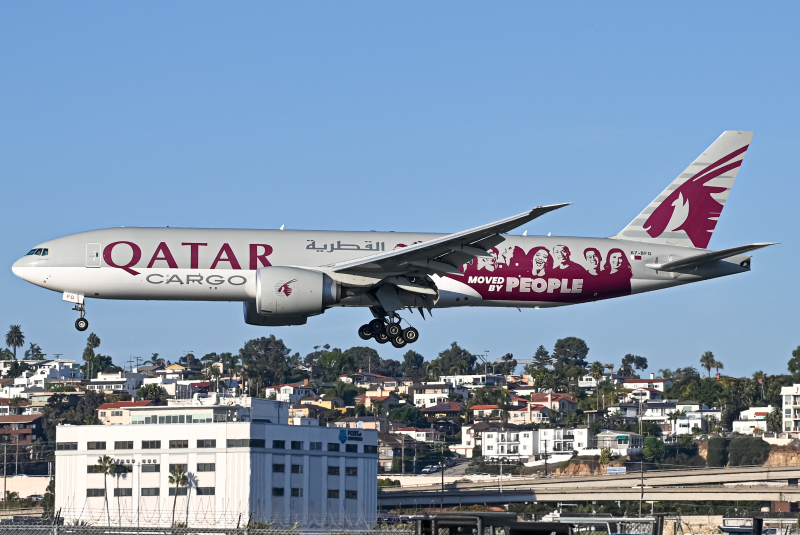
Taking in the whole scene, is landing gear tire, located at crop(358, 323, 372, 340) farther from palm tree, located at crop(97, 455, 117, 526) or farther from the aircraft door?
palm tree, located at crop(97, 455, 117, 526)

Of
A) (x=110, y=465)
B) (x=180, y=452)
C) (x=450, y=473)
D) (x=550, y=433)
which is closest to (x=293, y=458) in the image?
(x=180, y=452)

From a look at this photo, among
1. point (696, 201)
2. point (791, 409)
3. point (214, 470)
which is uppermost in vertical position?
point (696, 201)

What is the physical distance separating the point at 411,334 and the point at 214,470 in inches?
1439

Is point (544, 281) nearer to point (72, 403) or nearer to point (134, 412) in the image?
point (134, 412)

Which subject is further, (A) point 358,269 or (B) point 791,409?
(B) point 791,409

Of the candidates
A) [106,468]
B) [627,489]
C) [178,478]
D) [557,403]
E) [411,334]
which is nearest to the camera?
[411,334]

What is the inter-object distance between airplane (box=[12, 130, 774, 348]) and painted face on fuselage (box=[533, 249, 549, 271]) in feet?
0.13

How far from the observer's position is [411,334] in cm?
4266

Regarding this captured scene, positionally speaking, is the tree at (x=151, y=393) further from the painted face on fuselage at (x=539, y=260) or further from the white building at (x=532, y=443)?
the painted face on fuselage at (x=539, y=260)

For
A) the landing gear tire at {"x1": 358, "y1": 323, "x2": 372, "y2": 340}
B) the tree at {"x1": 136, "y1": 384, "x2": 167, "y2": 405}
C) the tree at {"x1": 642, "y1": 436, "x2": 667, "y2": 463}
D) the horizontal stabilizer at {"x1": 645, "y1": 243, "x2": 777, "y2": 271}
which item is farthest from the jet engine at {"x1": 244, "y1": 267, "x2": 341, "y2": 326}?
the tree at {"x1": 136, "y1": 384, "x2": 167, "y2": 405}

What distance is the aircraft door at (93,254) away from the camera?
4097 centimetres

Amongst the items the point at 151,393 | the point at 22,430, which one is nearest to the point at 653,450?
the point at 151,393

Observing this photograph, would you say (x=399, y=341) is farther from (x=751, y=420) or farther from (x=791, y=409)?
(x=751, y=420)

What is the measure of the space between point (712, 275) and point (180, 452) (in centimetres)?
4378
